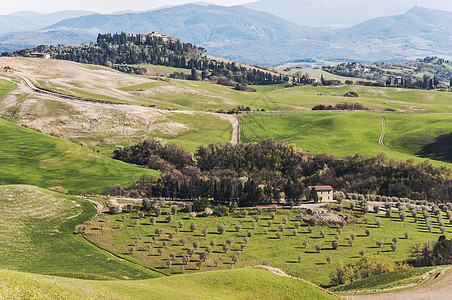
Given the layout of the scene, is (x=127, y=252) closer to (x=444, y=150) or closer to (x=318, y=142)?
(x=318, y=142)

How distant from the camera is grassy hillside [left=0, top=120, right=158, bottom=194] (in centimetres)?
10912

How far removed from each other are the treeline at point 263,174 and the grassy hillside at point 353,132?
18.5 metres

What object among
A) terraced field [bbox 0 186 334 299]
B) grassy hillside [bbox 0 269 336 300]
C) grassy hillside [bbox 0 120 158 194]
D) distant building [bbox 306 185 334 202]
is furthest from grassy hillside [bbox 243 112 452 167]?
→ grassy hillside [bbox 0 269 336 300]

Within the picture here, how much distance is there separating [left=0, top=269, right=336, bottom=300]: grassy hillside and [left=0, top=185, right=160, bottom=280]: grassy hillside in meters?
14.2

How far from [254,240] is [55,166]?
66.6 meters

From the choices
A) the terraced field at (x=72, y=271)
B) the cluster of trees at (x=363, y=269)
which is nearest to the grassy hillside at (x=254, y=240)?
the cluster of trees at (x=363, y=269)

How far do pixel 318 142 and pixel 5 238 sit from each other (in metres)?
121

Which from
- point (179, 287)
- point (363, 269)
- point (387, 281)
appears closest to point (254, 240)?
point (363, 269)

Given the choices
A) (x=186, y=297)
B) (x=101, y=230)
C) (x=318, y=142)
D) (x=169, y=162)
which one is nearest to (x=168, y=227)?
(x=101, y=230)

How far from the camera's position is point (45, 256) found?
6694cm

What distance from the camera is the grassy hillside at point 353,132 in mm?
160125

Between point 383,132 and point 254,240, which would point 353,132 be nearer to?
point 383,132

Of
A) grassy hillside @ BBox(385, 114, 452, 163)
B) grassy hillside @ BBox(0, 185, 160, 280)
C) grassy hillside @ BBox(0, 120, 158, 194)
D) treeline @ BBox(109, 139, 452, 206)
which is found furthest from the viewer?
grassy hillside @ BBox(385, 114, 452, 163)

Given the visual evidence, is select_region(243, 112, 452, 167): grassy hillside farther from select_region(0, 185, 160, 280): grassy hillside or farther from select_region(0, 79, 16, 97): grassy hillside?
select_region(0, 79, 16, 97): grassy hillside
